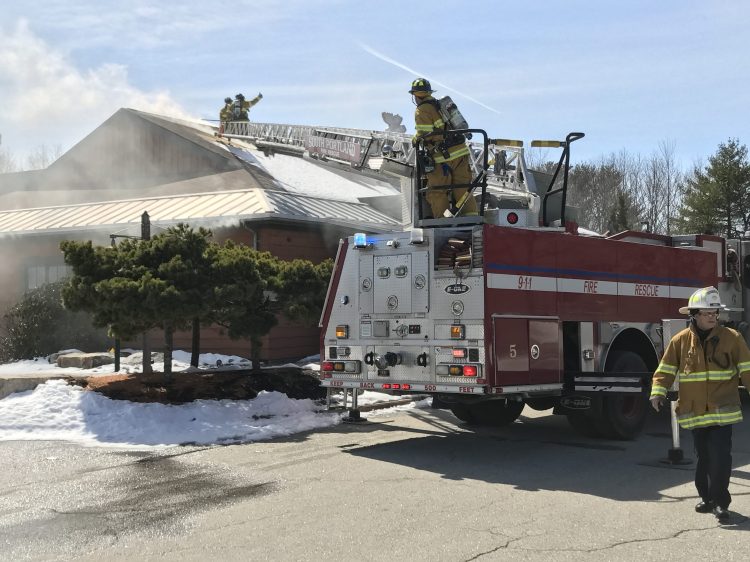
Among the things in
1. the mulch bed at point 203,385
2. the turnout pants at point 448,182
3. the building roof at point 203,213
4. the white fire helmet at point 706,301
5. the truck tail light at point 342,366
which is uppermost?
the building roof at point 203,213

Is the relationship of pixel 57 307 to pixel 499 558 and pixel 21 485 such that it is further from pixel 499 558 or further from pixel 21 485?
pixel 499 558

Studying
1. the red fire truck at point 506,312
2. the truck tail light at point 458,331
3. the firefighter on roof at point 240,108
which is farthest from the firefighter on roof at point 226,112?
the truck tail light at point 458,331

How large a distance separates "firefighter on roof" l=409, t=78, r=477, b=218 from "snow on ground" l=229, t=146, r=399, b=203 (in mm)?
10156

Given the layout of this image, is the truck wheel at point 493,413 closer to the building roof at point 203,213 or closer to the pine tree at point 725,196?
the building roof at point 203,213

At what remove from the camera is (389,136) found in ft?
48.6

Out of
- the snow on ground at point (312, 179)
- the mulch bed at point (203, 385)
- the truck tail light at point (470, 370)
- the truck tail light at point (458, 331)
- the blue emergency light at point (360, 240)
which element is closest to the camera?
the truck tail light at point (470, 370)

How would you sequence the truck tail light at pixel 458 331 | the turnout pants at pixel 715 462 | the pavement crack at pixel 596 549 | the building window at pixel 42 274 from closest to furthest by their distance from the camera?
the pavement crack at pixel 596 549 < the turnout pants at pixel 715 462 < the truck tail light at pixel 458 331 < the building window at pixel 42 274

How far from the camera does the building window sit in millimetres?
19938

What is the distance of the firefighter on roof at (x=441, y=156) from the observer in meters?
9.42

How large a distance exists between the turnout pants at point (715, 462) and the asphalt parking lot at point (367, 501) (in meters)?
0.20

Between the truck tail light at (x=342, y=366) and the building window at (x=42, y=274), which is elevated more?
the building window at (x=42, y=274)

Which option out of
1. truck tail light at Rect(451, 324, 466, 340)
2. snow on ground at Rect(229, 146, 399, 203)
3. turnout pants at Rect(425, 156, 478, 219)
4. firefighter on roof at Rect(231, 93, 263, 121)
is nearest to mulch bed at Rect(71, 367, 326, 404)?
turnout pants at Rect(425, 156, 478, 219)

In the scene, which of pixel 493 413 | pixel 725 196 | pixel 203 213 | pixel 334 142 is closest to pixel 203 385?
pixel 493 413

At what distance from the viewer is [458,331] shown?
26.3 ft
